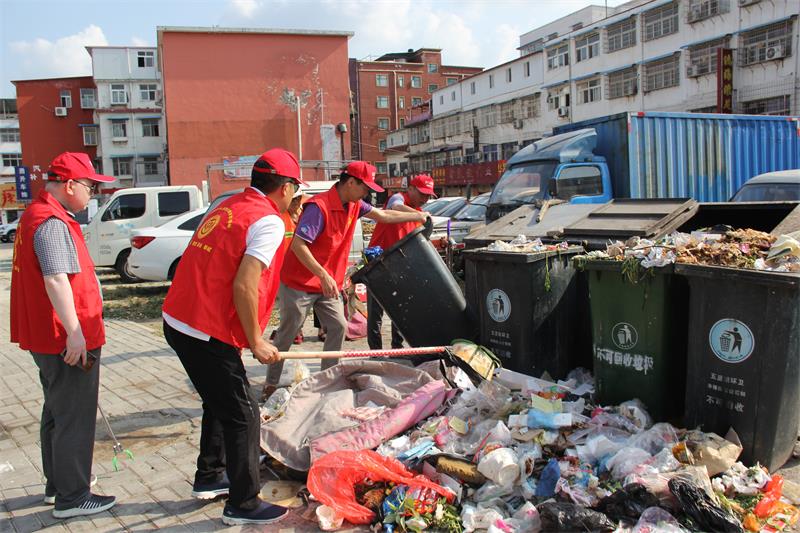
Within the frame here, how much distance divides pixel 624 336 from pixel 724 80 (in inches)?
1052

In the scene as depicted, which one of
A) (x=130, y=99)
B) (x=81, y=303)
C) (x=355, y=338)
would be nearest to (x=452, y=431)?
(x=81, y=303)

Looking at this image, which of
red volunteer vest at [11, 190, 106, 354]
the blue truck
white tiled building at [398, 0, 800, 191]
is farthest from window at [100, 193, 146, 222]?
white tiled building at [398, 0, 800, 191]

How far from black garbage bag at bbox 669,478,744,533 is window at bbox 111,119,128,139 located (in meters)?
52.8

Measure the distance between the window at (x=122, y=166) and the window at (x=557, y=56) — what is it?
32.2m

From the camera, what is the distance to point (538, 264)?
448 cm

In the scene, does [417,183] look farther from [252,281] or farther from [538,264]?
[252,281]

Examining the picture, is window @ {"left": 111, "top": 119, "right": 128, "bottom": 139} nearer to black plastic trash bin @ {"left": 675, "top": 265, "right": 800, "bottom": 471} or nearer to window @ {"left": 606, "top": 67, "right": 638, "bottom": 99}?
window @ {"left": 606, "top": 67, "right": 638, "bottom": 99}

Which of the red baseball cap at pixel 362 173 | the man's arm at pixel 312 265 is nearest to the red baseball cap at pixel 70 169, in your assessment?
the man's arm at pixel 312 265

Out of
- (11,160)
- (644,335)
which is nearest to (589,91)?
(644,335)

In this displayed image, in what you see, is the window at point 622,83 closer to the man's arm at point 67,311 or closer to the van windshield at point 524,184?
the van windshield at point 524,184

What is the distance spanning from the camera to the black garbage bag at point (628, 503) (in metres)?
2.87

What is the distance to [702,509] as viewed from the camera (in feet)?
9.00

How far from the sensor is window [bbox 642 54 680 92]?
29.7 m

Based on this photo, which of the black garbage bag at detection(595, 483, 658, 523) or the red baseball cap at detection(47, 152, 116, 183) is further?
the red baseball cap at detection(47, 152, 116, 183)
